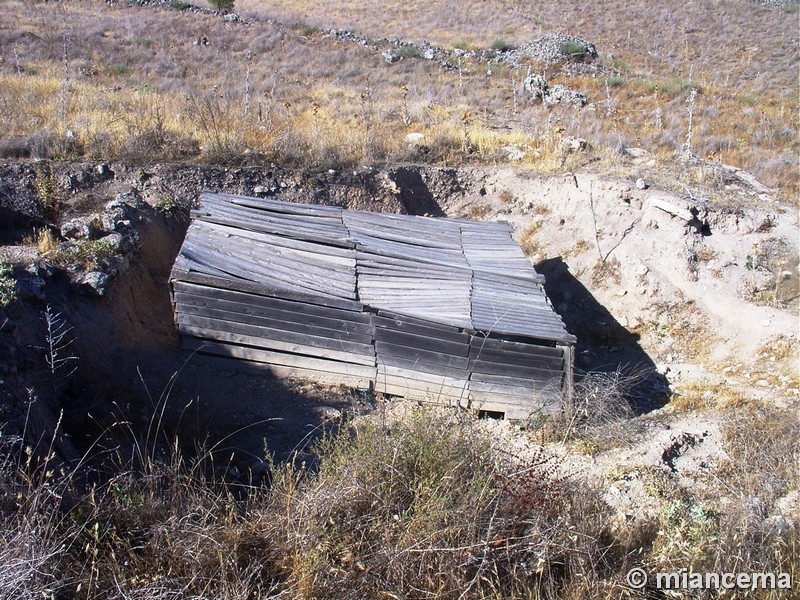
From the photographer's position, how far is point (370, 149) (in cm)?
1213

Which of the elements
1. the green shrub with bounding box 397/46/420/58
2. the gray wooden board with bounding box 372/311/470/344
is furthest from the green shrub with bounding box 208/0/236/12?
the gray wooden board with bounding box 372/311/470/344

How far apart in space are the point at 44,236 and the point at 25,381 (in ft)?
9.39

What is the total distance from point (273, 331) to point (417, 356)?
1.70 metres

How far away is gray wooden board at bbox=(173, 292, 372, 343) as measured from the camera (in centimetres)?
719

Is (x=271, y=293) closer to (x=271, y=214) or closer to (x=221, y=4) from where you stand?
(x=271, y=214)

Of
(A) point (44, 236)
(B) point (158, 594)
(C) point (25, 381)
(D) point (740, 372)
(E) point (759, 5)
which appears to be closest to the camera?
(B) point (158, 594)

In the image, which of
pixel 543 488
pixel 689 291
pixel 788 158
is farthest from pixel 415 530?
pixel 788 158

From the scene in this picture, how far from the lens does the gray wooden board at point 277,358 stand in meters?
7.41

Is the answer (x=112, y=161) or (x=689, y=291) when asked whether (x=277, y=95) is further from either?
(x=689, y=291)

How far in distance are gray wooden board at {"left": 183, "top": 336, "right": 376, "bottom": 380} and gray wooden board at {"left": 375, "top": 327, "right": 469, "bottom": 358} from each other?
478mm

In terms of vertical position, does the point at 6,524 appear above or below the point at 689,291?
above

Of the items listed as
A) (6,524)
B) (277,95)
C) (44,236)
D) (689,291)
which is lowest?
(689,291)

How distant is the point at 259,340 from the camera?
740cm

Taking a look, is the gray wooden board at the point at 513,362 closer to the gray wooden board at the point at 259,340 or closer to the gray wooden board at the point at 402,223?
the gray wooden board at the point at 259,340
